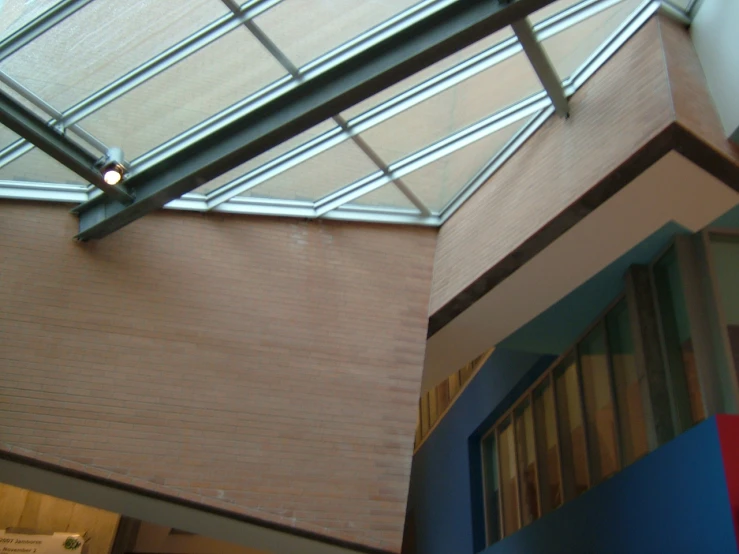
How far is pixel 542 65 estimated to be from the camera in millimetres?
8484

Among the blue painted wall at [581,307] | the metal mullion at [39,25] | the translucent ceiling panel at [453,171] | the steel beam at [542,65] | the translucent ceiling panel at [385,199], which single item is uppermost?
the translucent ceiling panel at [453,171]

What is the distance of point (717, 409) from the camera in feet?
26.8

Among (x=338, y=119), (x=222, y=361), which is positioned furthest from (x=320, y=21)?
(x=222, y=361)

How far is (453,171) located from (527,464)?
18.6 ft

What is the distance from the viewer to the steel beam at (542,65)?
7992 mm

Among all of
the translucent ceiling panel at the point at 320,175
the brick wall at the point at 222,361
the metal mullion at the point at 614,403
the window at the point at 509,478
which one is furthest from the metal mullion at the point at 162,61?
the window at the point at 509,478

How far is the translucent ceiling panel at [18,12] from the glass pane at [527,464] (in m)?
9.46

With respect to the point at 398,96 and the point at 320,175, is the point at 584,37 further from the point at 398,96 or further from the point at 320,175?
the point at 320,175

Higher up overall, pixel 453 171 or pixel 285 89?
pixel 453 171

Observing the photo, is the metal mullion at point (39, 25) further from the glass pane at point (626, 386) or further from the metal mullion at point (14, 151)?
the glass pane at point (626, 386)

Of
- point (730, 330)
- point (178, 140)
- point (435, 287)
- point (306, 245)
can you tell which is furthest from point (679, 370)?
point (178, 140)

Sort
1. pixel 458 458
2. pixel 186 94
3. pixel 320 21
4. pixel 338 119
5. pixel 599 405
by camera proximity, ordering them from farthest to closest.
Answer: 1. pixel 458 458
2. pixel 599 405
3. pixel 338 119
4. pixel 186 94
5. pixel 320 21

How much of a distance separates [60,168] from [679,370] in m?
7.70

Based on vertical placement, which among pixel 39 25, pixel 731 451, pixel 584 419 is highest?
pixel 39 25
